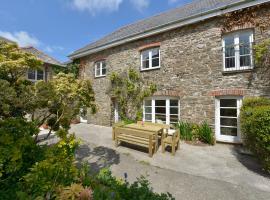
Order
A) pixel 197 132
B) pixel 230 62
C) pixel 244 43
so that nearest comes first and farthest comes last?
pixel 244 43
pixel 230 62
pixel 197 132

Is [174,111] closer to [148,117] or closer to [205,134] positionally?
[148,117]

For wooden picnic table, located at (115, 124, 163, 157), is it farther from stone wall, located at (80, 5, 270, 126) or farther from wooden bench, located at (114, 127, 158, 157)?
stone wall, located at (80, 5, 270, 126)

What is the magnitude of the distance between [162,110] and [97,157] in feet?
16.0

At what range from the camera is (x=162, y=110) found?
946 cm

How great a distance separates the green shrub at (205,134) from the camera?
749cm

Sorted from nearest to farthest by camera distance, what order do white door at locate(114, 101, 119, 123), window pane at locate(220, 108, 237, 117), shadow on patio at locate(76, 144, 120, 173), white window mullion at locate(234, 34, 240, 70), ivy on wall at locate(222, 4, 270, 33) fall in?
shadow on patio at locate(76, 144, 120, 173) → ivy on wall at locate(222, 4, 270, 33) → white window mullion at locate(234, 34, 240, 70) → window pane at locate(220, 108, 237, 117) → white door at locate(114, 101, 119, 123)

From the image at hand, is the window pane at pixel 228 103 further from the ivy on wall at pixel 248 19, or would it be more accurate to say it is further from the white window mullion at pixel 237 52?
the ivy on wall at pixel 248 19

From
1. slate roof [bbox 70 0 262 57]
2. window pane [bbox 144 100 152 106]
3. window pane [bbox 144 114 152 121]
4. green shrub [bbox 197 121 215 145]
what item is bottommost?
green shrub [bbox 197 121 215 145]

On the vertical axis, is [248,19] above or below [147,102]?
above

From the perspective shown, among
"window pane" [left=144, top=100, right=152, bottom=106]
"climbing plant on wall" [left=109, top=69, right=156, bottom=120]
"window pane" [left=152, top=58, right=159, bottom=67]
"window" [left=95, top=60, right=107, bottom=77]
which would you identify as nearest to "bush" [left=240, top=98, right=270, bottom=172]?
"climbing plant on wall" [left=109, top=69, right=156, bottom=120]

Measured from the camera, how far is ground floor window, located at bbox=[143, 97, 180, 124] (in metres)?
9.05

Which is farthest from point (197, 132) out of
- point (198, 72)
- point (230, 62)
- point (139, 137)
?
point (230, 62)

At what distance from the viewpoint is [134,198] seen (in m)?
2.41

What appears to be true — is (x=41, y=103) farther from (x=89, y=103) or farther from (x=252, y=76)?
(x=252, y=76)
